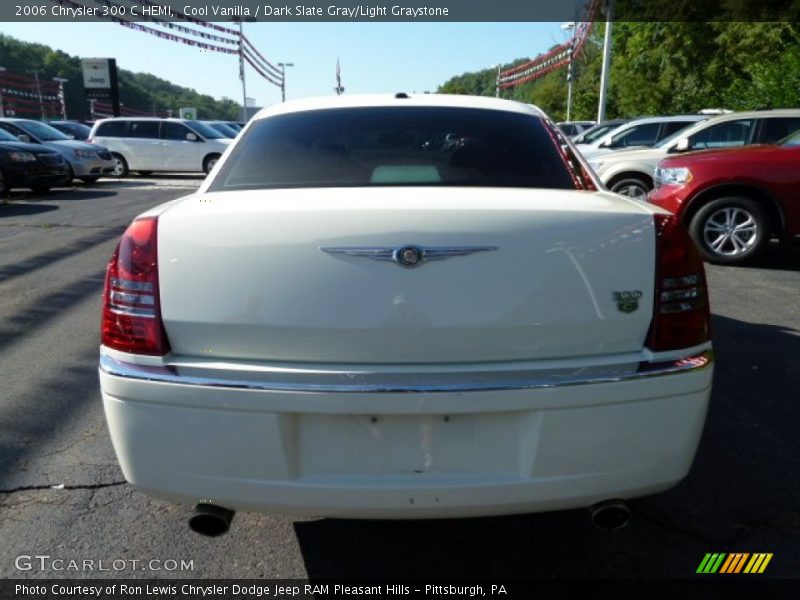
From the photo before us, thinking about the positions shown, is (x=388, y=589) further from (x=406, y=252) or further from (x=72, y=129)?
(x=72, y=129)

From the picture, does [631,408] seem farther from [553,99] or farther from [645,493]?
[553,99]

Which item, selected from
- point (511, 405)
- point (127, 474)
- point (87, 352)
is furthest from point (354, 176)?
point (87, 352)

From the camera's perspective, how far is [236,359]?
181 centimetres

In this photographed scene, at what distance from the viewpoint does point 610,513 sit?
1.92 m

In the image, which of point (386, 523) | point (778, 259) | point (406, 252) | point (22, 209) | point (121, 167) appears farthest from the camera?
point (121, 167)

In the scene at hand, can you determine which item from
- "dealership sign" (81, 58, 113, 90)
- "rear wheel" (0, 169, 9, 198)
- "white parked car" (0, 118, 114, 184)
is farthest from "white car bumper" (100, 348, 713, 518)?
"dealership sign" (81, 58, 113, 90)

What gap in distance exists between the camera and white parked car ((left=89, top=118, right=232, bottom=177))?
18.6m

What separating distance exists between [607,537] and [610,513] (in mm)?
541

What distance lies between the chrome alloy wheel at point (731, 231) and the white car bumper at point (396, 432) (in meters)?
5.56

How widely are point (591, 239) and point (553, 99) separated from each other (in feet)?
199

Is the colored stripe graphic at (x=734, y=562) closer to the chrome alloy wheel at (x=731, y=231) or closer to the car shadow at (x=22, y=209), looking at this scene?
the chrome alloy wheel at (x=731, y=231)

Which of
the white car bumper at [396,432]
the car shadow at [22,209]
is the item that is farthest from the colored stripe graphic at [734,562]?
the car shadow at [22,209]

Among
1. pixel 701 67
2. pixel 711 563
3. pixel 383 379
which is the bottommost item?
pixel 711 563

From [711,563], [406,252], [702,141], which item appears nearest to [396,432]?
[406,252]
